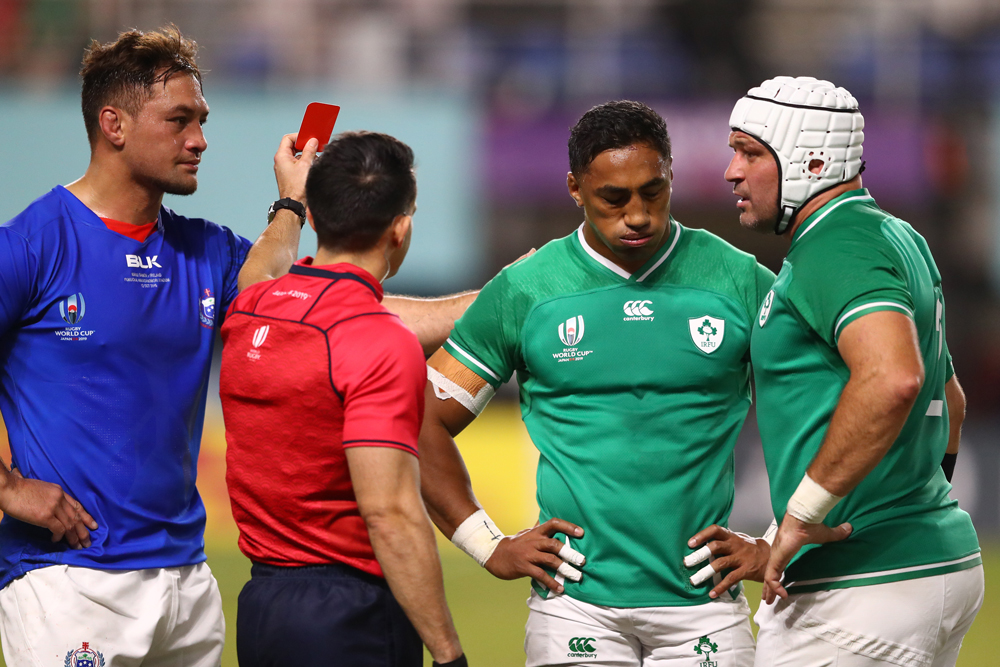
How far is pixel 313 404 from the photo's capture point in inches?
115

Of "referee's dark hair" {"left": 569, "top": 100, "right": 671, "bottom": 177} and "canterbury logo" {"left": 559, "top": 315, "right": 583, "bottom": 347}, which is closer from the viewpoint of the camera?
"referee's dark hair" {"left": 569, "top": 100, "right": 671, "bottom": 177}

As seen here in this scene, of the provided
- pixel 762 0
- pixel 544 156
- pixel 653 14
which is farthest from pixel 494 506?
pixel 762 0

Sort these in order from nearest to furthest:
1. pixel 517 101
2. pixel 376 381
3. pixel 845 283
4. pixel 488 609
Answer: pixel 376 381, pixel 845 283, pixel 488 609, pixel 517 101

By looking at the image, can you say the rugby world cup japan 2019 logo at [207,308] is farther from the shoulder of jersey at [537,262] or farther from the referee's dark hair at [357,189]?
the shoulder of jersey at [537,262]

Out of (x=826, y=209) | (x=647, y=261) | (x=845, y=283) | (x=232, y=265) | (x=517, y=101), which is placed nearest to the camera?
(x=845, y=283)

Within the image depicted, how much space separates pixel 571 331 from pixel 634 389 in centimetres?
28

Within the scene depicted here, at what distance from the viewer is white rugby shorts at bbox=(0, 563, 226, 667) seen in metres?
3.37

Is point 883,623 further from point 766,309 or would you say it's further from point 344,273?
point 344,273

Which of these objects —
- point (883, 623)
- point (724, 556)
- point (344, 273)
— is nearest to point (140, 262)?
point (344, 273)

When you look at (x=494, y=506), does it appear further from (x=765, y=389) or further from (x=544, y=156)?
(x=765, y=389)

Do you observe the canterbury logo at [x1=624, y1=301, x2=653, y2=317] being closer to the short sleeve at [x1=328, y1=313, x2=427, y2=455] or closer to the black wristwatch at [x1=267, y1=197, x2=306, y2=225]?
the short sleeve at [x1=328, y1=313, x2=427, y2=455]

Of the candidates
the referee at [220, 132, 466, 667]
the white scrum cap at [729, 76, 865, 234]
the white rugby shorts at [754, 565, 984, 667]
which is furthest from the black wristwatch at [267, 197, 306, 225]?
the white rugby shorts at [754, 565, 984, 667]

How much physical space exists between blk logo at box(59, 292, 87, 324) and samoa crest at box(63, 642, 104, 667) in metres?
0.98

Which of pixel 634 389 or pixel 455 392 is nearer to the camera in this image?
pixel 634 389
